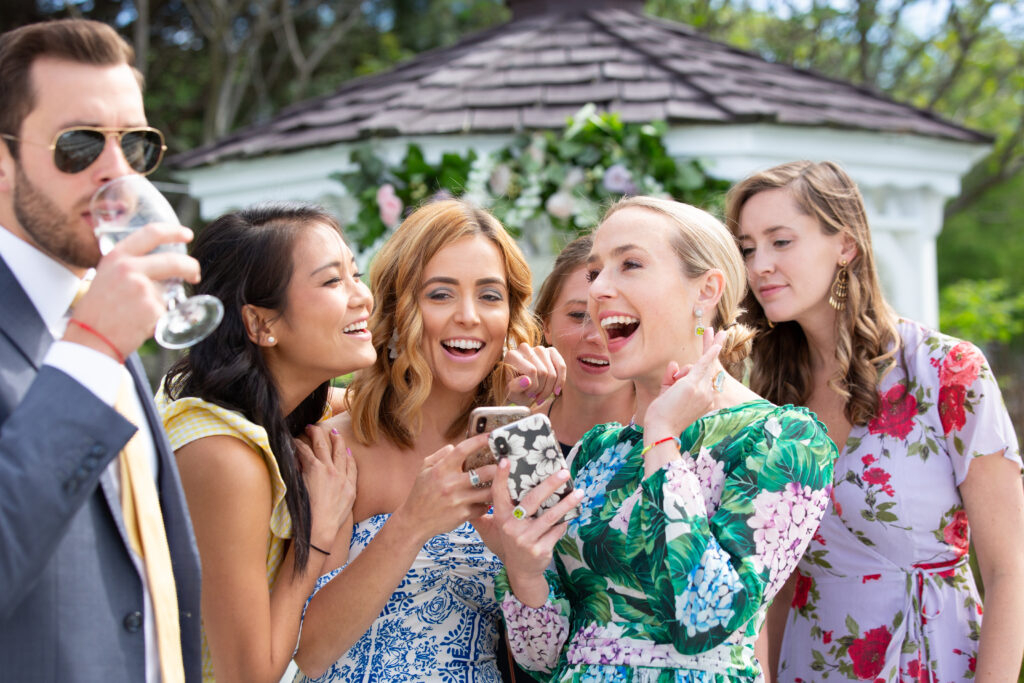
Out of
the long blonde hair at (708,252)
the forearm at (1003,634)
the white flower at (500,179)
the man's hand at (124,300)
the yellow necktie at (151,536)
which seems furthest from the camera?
the white flower at (500,179)

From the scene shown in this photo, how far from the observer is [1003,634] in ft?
10.7

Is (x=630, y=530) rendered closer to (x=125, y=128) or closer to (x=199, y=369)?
(x=199, y=369)

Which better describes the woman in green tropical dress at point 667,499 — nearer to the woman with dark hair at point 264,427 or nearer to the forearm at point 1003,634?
the woman with dark hair at point 264,427

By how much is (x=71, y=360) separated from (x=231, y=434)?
885 mm

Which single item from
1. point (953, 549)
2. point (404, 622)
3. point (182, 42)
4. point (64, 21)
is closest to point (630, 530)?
point (404, 622)

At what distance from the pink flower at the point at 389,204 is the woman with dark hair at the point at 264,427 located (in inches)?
125

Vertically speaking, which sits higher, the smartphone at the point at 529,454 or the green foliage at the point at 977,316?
the smartphone at the point at 529,454

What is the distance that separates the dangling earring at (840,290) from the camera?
3.75m

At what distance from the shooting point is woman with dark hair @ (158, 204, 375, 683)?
2.68m

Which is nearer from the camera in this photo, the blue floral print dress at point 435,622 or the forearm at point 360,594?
the forearm at point 360,594

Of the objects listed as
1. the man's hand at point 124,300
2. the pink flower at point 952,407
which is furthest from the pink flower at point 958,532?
the man's hand at point 124,300

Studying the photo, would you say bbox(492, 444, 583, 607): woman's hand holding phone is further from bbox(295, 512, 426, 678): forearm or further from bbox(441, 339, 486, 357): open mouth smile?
bbox(441, 339, 486, 357): open mouth smile

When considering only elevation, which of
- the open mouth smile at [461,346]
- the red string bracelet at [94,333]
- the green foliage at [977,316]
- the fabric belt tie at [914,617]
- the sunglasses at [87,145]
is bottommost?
the green foliage at [977,316]

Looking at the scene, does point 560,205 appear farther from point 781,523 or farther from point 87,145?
point 87,145
